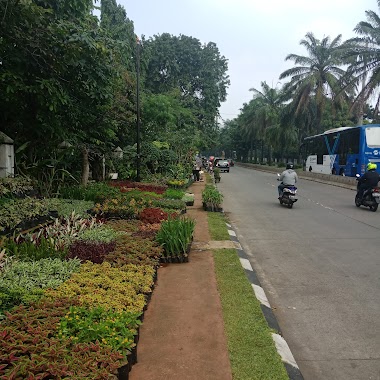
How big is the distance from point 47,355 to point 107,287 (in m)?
1.61

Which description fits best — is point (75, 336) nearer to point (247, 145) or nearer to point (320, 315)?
point (320, 315)

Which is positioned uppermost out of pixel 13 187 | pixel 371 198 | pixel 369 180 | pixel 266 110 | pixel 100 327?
pixel 266 110

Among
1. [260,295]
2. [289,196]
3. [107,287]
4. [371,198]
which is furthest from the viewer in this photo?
[289,196]

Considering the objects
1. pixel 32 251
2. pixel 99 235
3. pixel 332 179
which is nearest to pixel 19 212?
pixel 99 235

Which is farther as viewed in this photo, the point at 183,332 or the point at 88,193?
the point at 88,193

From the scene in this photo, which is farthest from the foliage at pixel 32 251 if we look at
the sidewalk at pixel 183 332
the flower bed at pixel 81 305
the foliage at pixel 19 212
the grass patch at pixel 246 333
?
the grass patch at pixel 246 333

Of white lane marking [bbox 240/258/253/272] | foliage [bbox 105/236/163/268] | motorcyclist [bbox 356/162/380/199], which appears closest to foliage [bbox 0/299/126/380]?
foliage [bbox 105/236/163/268]

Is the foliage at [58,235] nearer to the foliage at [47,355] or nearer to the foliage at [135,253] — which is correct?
the foliage at [135,253]

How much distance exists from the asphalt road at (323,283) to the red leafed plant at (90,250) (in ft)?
7.87

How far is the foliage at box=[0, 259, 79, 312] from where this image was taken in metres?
3.69

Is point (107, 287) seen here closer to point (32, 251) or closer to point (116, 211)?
point (32, 251)

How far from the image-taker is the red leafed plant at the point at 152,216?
27.4 feet

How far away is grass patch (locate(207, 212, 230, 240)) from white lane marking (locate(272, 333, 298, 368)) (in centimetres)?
417

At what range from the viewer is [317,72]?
36.6m
